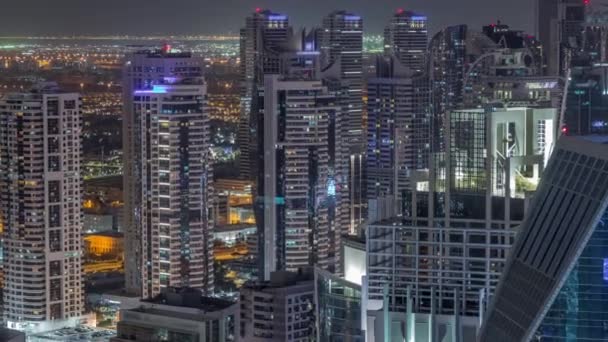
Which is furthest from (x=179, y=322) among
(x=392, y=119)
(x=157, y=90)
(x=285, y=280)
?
(x=392, y=119)

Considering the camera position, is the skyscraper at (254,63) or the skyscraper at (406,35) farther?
the skyscraper at (406,35)

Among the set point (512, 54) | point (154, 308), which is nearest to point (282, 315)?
point (154, 308)

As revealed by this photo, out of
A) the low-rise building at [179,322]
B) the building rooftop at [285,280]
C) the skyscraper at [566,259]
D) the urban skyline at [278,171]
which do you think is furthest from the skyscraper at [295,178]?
the skyscraper at [566,259]

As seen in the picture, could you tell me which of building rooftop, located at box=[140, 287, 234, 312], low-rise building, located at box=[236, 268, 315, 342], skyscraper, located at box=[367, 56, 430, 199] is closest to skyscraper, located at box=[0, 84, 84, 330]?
building rooftop, located at box=[140, 287, 234, 312]

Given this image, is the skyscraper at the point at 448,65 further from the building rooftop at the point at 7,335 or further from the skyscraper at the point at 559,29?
the building rooftop at the point at 7,335

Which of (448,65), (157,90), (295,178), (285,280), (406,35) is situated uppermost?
(406,35)

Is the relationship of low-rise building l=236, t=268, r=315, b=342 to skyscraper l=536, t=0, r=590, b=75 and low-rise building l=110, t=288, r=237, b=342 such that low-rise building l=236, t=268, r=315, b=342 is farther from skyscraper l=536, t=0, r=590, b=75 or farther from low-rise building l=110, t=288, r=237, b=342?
skyscraper l=536, t=0, r=590, b=75

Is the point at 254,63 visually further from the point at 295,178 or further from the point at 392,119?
the point at 295,178
